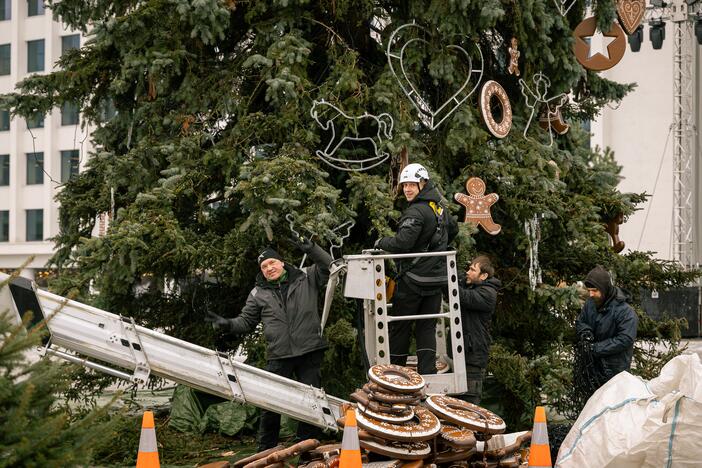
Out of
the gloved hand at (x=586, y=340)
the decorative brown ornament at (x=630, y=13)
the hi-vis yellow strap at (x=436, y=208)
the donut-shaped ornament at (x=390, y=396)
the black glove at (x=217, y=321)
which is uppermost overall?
the decorative brown ornament at (x=630, y=13)

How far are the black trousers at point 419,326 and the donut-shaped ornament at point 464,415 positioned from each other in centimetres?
72

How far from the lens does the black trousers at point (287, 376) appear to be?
392 inches

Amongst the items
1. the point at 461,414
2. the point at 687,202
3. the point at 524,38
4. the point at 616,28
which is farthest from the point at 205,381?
the point at 687,202

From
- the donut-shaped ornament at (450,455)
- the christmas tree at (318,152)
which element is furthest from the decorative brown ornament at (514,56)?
the donut-shaped ornament at (450,455)

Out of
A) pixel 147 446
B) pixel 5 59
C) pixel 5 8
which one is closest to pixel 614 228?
pixel 147 446

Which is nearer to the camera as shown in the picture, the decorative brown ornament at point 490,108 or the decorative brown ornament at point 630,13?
the decorative brown ornament at point 490,108

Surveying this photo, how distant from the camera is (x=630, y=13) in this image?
13789mm

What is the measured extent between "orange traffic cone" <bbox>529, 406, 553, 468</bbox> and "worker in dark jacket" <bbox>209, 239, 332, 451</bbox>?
256cm

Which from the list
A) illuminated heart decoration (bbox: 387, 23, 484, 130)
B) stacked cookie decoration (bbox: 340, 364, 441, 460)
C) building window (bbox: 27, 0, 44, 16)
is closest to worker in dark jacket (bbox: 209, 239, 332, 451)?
stacked cookie decoration (bbox: 340, 364, 441, 460)

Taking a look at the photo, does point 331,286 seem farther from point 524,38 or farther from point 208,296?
point 524,38

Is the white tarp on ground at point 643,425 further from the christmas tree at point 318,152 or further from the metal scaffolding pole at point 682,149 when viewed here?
A: the metal scaffolding pole at point 682,149

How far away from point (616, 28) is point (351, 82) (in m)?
3.91

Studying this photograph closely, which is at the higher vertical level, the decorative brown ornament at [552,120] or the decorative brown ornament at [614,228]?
the decorative brown ornament at [552,120]

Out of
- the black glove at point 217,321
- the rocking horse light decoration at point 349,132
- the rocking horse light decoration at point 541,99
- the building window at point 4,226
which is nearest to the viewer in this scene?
the black glove at point 217,321
